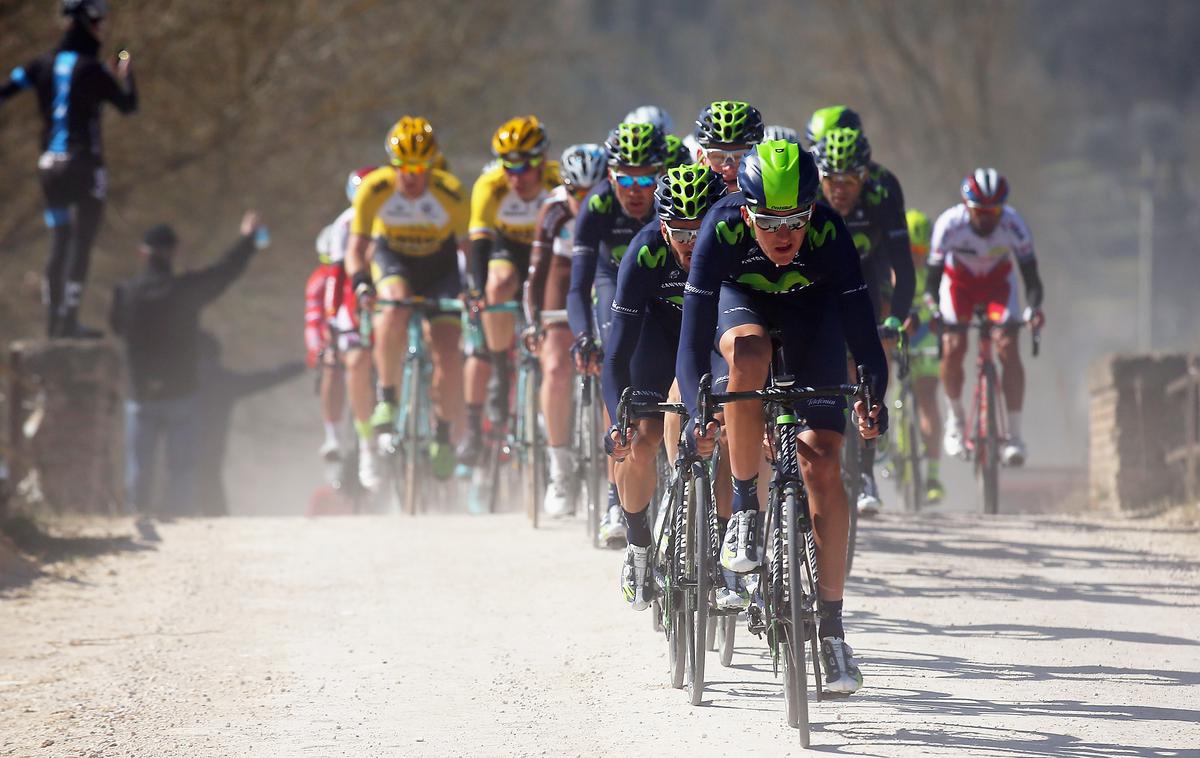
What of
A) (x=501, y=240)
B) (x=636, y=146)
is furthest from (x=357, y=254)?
(x=636, y=146)

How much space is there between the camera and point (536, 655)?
8.59 metres

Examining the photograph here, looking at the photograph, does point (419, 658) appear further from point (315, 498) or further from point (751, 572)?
point (315, 498)

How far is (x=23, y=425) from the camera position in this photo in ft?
48.9

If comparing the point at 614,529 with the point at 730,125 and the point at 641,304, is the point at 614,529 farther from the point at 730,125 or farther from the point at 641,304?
the point at 730,125

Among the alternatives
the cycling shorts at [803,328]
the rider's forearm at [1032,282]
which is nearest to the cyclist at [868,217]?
the rider's forearm at [1032,282]

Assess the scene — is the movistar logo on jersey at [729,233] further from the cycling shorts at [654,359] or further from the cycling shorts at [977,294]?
the cycling shorts at [977,294]

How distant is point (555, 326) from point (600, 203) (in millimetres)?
2355

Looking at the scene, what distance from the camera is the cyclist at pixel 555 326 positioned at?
11977 mm

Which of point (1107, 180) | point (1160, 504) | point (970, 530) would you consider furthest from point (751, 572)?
point (1107, 180)

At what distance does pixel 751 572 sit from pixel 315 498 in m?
12.7

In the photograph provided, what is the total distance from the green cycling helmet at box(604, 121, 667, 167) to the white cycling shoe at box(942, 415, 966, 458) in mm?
4909

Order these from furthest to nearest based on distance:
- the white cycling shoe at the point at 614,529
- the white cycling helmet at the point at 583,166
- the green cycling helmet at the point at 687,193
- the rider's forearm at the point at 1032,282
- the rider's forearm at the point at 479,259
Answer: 1. the rider's forearm at the point at 479,259
2. the rider's forearm at the point at 1032,282
3. the white cycling helmet at the point at 583,166
4. the white cycling shoe at the point at 614,529
5. the green cycling helmet at the point at 687,193

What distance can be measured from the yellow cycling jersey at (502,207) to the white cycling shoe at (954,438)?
3089 mm

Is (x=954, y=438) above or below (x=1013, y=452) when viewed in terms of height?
above
